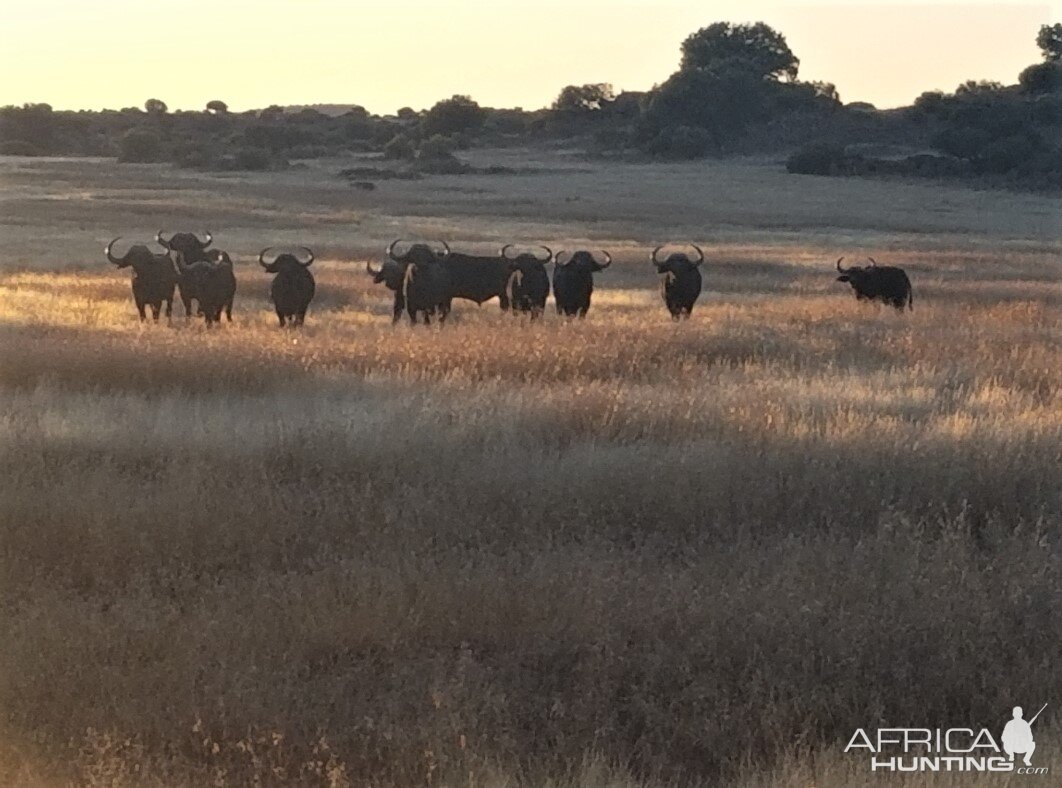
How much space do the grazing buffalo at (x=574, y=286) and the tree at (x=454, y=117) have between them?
245 feet

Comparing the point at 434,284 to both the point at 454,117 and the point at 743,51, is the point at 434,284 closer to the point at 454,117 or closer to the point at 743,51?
the point at 743,51

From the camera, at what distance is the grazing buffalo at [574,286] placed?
2145 cm

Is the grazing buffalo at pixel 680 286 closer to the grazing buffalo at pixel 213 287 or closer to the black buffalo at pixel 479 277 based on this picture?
the black buffalo at pixel 479 277

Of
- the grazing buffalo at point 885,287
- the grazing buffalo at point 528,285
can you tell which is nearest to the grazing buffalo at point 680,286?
the grazing buffalo at point 528,285

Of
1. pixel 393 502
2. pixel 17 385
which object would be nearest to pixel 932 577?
pixel 393 502

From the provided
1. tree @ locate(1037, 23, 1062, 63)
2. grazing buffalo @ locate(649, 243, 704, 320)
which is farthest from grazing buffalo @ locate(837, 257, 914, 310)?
tree @ locate(1037, 23, 1062, 63)

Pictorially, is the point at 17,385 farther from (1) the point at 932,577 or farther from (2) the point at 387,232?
(2) the point at 387,232

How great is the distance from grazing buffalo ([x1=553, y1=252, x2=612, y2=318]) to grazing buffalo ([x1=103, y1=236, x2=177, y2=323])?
18.3 ft

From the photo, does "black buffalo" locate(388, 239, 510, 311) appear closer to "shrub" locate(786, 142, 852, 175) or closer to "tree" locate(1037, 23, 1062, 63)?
"tree" locate(1037, 23, 1062, 63)

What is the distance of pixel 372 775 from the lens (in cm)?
555

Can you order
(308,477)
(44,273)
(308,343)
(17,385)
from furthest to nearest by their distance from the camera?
(44,273) → (308,343) → (17,385) → (308,477)

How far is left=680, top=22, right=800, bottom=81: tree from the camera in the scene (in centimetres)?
7725

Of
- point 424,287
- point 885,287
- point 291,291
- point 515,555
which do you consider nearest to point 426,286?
point 424,287

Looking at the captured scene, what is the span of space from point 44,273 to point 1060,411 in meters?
18.9
